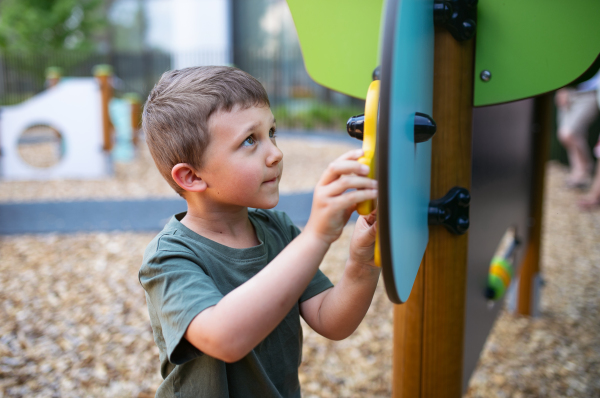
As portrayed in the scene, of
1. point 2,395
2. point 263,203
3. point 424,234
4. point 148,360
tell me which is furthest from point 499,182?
point 2,395

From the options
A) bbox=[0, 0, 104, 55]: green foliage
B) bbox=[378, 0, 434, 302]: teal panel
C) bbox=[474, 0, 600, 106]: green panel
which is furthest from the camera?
bbox=[0, 0, 104, 55]: green foliage

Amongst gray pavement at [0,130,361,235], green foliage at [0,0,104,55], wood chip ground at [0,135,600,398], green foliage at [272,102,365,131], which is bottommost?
green foliage at [272,102,365,131]

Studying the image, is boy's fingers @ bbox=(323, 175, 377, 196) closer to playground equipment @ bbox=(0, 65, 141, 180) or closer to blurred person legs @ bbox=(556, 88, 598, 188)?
blurred person legs @ bbox=(556, 88, 598, 188)

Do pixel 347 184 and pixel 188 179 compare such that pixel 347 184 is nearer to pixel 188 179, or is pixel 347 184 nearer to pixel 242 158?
pixel 242 158

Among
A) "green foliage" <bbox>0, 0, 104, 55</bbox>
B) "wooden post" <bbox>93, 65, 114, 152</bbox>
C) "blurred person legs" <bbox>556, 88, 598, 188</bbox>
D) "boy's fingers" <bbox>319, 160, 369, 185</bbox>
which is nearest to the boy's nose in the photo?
"boy's fingers" <bbox>319, 160, 369, 185</bbox>

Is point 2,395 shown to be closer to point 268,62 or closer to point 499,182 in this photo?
point 499,182

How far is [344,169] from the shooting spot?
77 centimetres

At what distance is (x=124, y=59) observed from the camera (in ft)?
50.3

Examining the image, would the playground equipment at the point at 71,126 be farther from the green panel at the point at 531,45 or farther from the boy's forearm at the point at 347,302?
the green panel at the point at 531,45

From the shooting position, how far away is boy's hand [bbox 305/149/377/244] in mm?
765

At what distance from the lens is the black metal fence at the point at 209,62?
14.4 m

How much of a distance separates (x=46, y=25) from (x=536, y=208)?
16.5 meters

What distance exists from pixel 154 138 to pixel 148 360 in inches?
69.6

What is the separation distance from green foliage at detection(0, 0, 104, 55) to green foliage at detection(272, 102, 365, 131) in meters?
7.31
